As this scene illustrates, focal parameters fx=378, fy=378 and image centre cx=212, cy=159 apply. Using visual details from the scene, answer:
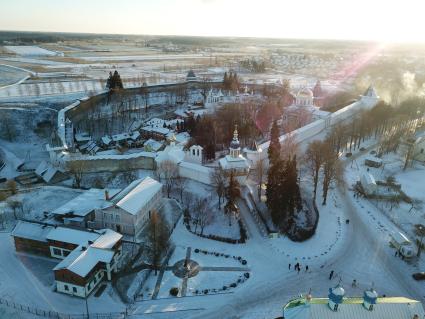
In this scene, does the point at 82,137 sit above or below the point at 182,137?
below

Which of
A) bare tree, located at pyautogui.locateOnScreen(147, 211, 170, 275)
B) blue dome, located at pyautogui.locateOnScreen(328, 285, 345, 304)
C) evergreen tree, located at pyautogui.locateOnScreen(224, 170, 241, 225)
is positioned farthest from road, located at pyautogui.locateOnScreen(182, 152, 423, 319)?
blue dome, located at pyautogui.locateOnScreen(328, 285, 345, 304)

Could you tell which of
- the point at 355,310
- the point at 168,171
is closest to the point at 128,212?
the point at 168,171

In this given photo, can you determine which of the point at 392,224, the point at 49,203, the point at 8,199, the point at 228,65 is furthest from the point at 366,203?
the point at 228,65

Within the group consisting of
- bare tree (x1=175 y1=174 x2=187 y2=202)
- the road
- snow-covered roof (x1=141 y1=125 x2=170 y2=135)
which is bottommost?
the road

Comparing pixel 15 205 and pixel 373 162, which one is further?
pixel 373 162

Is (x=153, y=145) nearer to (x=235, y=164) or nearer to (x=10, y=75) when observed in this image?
(x=235, y=164)

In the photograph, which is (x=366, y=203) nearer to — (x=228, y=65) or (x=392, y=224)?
(x=392, y=224)

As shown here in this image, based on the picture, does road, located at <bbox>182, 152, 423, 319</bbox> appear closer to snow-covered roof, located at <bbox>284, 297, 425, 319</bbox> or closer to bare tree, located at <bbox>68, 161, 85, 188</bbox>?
snow-covered roof, located at <bbox>284, 297, 425, 319</bbox>
